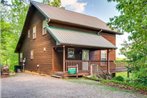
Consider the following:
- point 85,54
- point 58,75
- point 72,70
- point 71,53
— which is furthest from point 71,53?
point 58,75

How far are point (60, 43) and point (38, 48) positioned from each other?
617 centimetres

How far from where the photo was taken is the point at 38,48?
65.3ft

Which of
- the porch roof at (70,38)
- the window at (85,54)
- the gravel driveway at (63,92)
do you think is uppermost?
the porch roof at (70,38)

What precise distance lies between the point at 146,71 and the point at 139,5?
3.03m

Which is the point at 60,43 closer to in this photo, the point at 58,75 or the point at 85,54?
the point at 58,75

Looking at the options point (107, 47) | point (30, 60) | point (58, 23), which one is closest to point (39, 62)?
point (30, 60)

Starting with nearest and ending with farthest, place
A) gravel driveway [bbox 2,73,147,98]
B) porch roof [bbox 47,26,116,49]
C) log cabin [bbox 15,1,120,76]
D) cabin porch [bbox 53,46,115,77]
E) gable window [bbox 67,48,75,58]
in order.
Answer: gravel driveway [bbox 2,73,147,98]
porch roof [bbox 47,26,116,49]
cabin porch [bbox 53,46,115,77]
log cabin [bbox 15,1,120,76]
gable window [bbox 67,48,75,58]

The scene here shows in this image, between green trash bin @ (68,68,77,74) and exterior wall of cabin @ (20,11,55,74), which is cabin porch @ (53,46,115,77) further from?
exterior wall of cabin @ (20,11,55,74)

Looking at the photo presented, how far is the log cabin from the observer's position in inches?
643

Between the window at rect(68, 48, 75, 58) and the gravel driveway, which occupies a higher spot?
the window at rect(68, 48, 75, 58)

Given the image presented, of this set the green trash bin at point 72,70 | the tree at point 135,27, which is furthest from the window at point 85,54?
the tree at point 135,27

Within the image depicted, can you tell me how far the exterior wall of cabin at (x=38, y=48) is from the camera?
57.1 ft

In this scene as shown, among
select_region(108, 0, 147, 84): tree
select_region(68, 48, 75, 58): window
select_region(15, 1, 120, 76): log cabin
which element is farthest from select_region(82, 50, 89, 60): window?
select_region(108, 0, 147, 84): tree

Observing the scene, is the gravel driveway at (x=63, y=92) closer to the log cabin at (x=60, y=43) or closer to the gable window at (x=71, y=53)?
the log cabin at (x=60, y=43)
